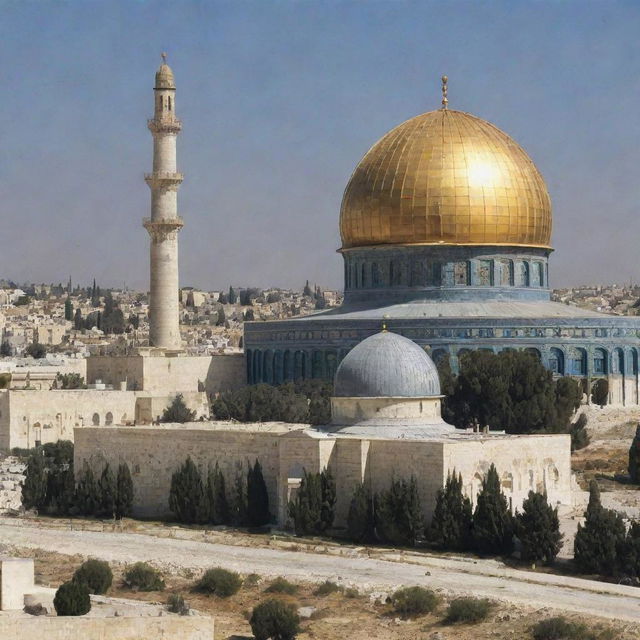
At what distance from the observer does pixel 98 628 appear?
2778cm

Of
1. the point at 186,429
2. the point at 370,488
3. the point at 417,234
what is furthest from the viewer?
the point at 417,234

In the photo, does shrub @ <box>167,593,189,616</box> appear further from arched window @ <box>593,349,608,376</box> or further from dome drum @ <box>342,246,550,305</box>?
dome drum @ <box>342,246,550,305</box>

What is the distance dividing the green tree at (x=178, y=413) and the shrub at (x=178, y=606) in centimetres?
2646

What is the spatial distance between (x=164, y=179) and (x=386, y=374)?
Answer: 2371cm

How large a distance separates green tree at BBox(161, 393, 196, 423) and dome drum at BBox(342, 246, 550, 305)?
673 cm

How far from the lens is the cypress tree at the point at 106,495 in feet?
137

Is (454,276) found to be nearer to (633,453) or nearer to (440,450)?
Result: (633,453)

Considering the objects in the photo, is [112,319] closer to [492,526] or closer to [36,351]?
[36,351]

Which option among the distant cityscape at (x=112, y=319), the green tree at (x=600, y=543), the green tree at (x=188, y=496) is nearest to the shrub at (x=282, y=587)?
the green tree at (x=600, y=543)

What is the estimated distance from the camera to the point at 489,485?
36.6 m

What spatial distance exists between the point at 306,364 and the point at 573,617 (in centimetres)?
3187

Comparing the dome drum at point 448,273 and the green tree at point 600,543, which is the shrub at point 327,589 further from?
the dome drum at point 448,273

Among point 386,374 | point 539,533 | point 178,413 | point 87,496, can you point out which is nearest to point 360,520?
point 539,533

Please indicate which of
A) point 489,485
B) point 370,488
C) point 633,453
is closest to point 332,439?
point 370,488
